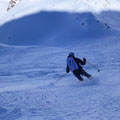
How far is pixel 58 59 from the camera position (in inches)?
691

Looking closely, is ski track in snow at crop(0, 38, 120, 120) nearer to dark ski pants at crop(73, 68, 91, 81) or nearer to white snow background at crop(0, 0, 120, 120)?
white snow background at crop(0, 0, 120, 120)

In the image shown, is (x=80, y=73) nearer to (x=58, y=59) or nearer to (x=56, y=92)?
(x=56, y=92)

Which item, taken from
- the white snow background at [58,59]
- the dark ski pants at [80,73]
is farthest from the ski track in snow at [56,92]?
the dark ski pants at [80,73]

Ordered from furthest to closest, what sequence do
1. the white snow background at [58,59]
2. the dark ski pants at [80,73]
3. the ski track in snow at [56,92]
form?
the dark ski pants at [80,73]
the white snow background at [58,59]
the ski track in snow at [56,92]

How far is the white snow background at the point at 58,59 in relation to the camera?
7.58 meters

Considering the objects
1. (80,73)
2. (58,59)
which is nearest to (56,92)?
Answer: (80,73)

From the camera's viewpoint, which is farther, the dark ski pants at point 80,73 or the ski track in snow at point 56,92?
the dark ski pants at point 80,73

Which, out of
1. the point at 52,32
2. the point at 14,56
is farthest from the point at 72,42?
the point at 14,56

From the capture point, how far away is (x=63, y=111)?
7254mm

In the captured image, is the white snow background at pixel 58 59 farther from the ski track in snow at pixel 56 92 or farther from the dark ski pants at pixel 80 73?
the dark ski pants at pixel 80 73

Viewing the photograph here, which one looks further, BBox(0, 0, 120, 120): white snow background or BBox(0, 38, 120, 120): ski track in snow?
BBox(0, 0, 120, 120): white snow background

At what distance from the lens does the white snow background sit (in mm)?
7575

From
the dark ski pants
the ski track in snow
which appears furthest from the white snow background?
the dark ski pants

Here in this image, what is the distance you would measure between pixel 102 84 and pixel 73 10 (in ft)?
53.5
